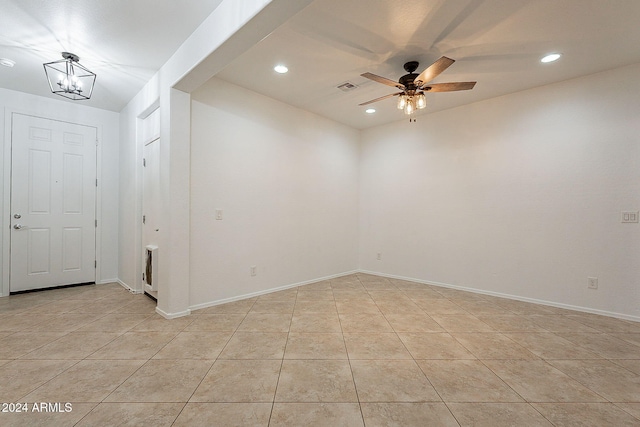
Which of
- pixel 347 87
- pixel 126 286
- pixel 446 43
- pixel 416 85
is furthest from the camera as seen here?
pixel 126 286

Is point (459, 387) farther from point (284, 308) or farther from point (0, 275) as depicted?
point (0, 275)

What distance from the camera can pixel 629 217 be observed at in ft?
10.1

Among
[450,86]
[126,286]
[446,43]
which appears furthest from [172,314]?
[446,43]

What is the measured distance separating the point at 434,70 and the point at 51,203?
5407 millimetres

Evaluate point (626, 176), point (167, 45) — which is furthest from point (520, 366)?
point (167, 45)

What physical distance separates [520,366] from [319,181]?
3496mm

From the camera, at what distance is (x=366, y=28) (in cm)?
242

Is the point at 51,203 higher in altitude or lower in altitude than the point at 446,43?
lower

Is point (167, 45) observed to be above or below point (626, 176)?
above

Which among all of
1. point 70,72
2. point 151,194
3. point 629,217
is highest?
point 70,72

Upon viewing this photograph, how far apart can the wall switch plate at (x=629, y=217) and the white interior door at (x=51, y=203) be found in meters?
7.23

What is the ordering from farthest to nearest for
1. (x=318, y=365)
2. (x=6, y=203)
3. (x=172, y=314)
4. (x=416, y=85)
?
(x=6, y=203), (x=172, y=314), (x=416, y=85), (x=318, y=365)

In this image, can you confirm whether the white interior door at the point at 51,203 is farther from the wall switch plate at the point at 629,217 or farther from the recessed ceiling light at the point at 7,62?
the wall switch plate at the point at 629,217

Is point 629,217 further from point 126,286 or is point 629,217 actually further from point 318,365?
point 126,286
